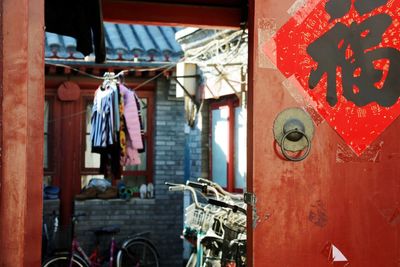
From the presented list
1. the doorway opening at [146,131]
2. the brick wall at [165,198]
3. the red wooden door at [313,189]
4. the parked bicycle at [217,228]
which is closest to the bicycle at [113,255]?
the brick wall at [165,198]

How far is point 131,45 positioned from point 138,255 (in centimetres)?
409

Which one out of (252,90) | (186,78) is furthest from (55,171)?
(252,90)

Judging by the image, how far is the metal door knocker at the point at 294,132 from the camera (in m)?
3.10

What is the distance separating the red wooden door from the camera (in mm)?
3066

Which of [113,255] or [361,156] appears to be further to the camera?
[113,255]

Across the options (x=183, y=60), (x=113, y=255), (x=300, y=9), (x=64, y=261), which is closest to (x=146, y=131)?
(x=183, y=60)

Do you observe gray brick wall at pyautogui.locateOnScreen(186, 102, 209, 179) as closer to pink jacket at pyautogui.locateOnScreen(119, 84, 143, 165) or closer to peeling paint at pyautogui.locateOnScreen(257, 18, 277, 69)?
pink jacket at pyautogui.locateOnScreen(119, 84, 143, 165)

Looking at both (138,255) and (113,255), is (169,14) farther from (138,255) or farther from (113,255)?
(138,255)

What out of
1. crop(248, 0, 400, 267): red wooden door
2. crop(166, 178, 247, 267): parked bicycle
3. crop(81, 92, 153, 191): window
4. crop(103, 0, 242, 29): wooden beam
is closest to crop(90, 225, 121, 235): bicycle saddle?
crop(81, 92, 153, 191): window

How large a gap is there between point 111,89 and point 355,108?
514cm

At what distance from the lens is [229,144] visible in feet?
30.4

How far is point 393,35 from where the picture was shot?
324cm

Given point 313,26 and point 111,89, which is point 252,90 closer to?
point 313,26

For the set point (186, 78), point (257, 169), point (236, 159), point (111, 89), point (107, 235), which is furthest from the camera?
point (107, 235)
